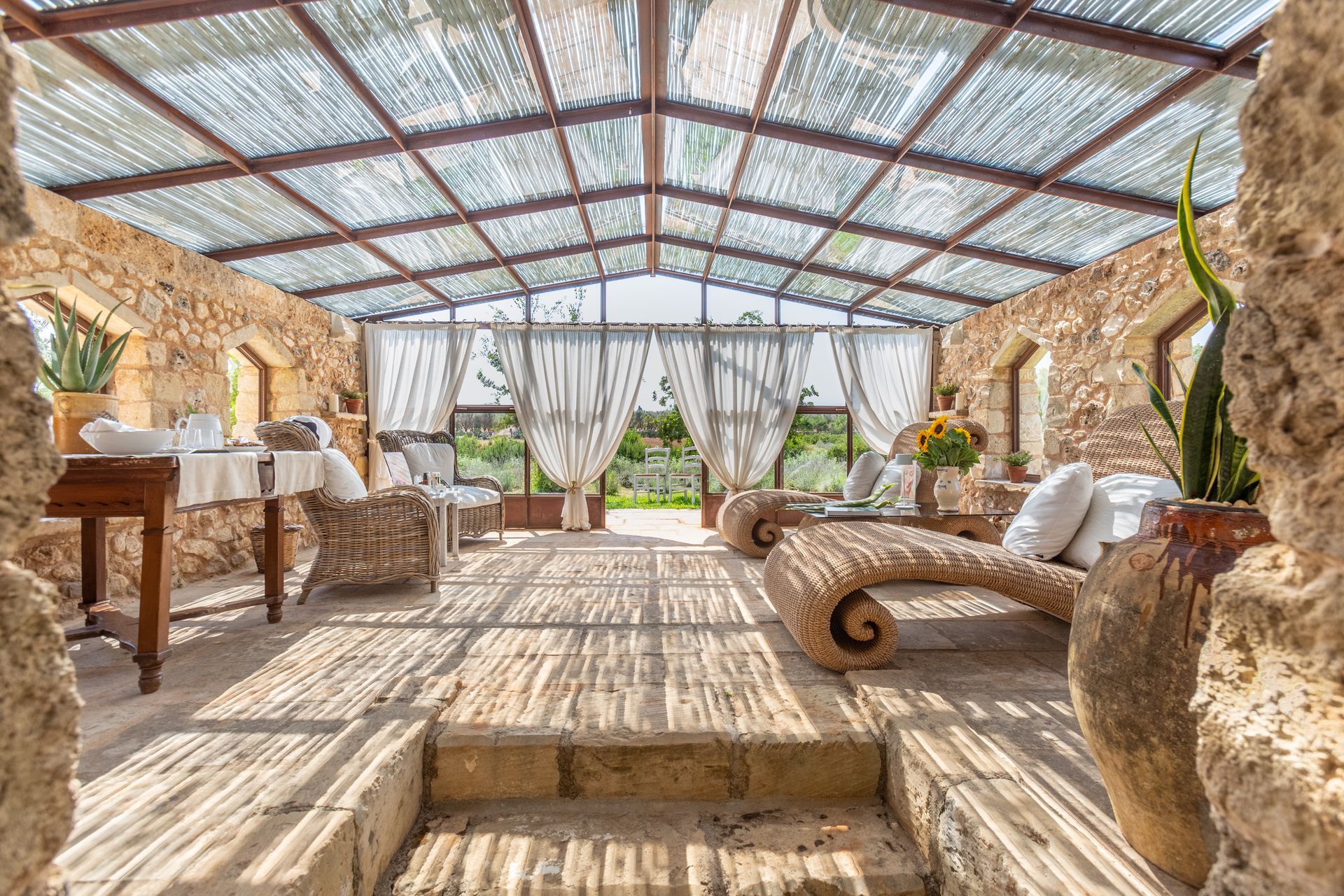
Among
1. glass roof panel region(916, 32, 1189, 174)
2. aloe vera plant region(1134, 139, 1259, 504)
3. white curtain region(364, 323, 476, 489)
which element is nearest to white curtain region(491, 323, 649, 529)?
white curtain region(364, 323, 476, 489)

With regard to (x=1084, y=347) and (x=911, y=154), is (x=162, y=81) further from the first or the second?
(x=1084, y=347)

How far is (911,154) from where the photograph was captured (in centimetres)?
356

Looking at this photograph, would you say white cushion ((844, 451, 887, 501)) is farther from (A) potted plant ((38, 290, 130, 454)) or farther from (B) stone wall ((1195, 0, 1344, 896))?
(A) potted plant ((38, 290, 130, 454))

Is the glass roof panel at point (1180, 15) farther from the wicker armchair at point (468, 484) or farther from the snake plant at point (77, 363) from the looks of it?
the wicker armchair at point (468, 484)

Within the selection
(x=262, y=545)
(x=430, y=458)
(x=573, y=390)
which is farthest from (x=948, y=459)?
(x=262, y=545)

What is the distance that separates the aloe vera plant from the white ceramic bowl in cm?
280

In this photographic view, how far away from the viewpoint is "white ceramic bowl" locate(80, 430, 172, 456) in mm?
2018

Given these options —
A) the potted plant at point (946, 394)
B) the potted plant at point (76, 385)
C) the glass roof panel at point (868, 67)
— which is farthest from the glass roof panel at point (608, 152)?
the potted plant at point (946, 394)

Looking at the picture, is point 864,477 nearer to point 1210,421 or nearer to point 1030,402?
point 1030,402

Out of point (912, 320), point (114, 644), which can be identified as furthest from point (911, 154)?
point (114, 644)

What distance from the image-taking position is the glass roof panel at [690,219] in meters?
4.89

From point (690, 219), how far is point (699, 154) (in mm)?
1137

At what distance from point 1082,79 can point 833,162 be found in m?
1.36

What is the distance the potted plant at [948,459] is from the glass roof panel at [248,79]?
3537mm
